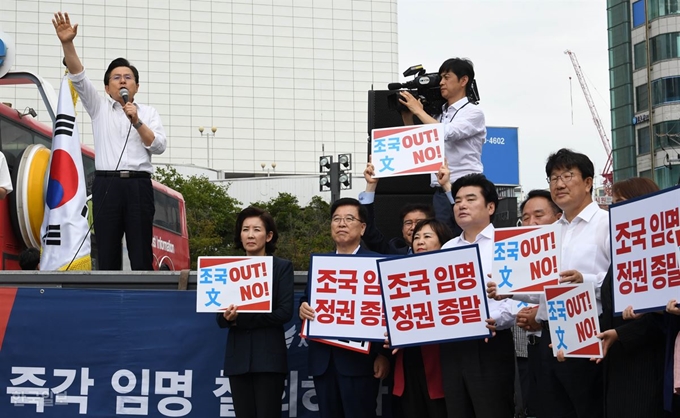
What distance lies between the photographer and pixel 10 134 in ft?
32.2

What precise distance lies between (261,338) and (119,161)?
6.41ft

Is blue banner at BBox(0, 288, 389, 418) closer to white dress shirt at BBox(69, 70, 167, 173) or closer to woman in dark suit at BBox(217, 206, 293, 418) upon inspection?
woman in dark suit at BBox(217, 206, 293, 418)

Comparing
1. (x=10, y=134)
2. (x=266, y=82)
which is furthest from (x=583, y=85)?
(x=10, y=134)

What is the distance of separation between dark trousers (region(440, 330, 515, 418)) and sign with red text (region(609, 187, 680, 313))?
899 mm

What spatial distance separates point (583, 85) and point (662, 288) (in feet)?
281

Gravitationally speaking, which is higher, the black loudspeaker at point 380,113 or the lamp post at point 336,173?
the lamp post at point 336,173

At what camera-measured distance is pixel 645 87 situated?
45.5 m

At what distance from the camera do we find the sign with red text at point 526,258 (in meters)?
4.76

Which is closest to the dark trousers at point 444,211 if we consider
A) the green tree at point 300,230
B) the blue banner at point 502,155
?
the green tree at point 300,230

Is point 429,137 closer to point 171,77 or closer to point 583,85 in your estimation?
point 171,77

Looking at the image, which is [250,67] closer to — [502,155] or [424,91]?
[502,155]

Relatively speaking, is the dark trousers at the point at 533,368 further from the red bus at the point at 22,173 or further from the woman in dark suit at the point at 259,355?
the red bus at the point at 22,173

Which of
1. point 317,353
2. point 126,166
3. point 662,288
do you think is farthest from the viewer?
point 126,166

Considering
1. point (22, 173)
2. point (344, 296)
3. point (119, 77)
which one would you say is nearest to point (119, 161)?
point (119, 77)
